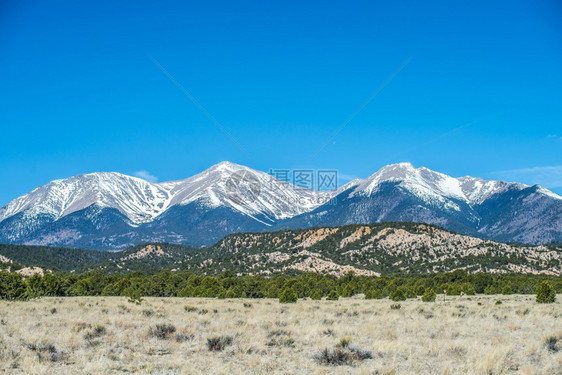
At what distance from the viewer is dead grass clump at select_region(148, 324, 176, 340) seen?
17484 millimetres

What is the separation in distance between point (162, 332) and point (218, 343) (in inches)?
136

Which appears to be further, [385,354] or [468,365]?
[385,354]

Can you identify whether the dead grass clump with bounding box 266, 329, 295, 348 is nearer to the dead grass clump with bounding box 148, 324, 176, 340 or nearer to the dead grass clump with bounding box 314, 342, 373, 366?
the dead grass clump with bounding box 314, 342, 373, 366

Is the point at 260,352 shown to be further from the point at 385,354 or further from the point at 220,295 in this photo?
the point at 220,295

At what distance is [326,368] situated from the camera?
12578 millimetres

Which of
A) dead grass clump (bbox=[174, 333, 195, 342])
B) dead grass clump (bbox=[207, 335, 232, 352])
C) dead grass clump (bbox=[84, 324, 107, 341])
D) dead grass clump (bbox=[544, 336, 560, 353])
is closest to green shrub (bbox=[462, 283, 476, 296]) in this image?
dead grass clump (bbox=[544, 336, 560, 353])

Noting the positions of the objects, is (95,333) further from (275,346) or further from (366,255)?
(366,255)

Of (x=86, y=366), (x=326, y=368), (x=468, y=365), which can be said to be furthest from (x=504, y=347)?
(x=86, y=366)

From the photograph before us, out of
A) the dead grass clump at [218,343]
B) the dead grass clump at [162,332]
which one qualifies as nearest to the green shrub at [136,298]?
the dead grass clump at [162,332]

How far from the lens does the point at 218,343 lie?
1549 centimetres

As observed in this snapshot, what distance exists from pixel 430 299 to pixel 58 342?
108 feet

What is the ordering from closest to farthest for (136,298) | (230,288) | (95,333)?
(95,333), (136,298), (230,288)

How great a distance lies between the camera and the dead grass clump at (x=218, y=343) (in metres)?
15.1

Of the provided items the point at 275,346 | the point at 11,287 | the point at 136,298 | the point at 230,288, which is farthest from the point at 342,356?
the point at 230,288
